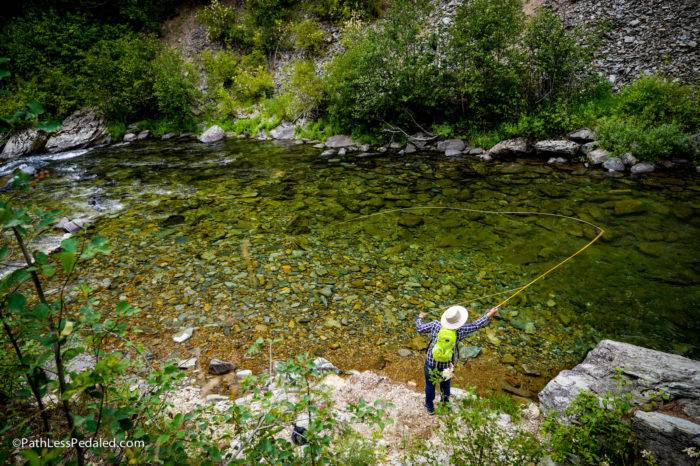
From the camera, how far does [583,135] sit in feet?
44.8

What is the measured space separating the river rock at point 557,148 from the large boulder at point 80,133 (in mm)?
23908

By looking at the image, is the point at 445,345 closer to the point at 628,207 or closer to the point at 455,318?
the point at 455,318

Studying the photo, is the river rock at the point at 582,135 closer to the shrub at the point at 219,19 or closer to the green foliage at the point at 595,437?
the green foliage at the point at 595,437

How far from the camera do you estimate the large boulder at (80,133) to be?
20891mm

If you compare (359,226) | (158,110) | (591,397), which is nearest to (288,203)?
(359,226)

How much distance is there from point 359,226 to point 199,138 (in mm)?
16044

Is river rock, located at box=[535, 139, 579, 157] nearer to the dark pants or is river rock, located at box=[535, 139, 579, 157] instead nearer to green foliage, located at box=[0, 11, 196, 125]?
the dark pants

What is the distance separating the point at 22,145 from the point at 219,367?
74.6 feet

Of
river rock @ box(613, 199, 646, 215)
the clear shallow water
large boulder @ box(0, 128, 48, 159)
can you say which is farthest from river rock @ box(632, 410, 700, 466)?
large boulder @ box(0, 128, 48, 159)

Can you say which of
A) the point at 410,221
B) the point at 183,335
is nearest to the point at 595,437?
the point at 183,335

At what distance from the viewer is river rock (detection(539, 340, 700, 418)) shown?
13.4 feet

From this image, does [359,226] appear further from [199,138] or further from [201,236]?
[199,138]

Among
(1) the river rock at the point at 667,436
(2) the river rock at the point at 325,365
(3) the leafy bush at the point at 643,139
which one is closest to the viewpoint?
(1) the river rock at the point at 667,436

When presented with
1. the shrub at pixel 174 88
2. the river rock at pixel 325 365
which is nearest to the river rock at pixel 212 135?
the shrub at pixel 174 88
